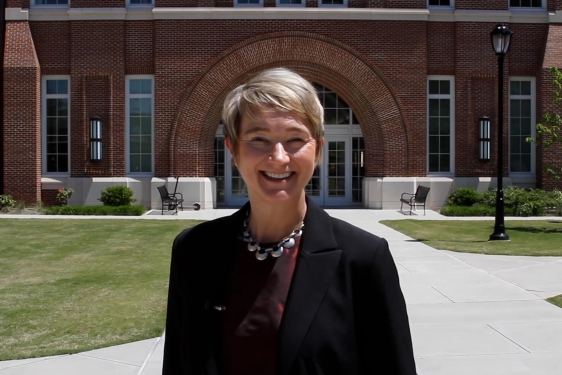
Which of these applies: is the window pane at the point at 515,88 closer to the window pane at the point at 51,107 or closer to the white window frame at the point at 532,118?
the white window frame at the point at 532,118

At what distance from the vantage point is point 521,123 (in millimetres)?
22688

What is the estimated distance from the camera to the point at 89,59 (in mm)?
21578

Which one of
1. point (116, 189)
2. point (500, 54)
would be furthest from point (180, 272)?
point (116, 189)

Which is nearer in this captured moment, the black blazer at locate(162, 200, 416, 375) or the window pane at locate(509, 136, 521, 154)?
the black blazer at locate(162, 200, 416, 375)

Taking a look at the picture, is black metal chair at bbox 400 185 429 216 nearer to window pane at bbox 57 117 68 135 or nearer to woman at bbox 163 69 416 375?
window pane at bbox 57 117 68 135

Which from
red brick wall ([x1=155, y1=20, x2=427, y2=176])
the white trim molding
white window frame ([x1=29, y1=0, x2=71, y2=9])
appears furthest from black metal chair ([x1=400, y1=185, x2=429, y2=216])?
white window frame ([x1=29, y1=0, x2=71, y2=9])

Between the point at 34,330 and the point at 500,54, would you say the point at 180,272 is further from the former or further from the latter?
the point at 500,54

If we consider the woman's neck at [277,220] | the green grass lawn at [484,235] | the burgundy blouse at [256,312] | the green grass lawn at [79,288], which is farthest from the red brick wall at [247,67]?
the burgundy blouse at [256,312]

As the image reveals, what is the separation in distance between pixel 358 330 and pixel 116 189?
19354 millimetres

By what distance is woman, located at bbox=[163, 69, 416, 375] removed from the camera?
2082mm

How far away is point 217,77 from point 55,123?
5.78 m

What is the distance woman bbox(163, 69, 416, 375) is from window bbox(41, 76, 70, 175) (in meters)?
21.0

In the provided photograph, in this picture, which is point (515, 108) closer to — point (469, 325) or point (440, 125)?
point (440, 125)

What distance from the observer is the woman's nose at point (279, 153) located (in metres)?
2.17
